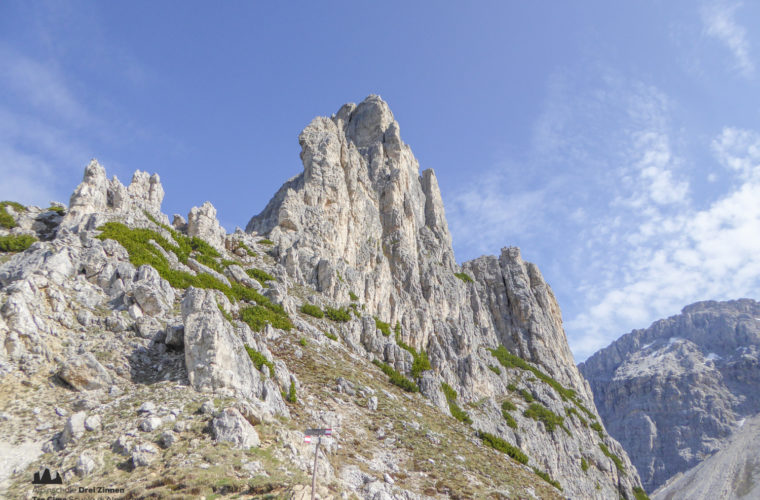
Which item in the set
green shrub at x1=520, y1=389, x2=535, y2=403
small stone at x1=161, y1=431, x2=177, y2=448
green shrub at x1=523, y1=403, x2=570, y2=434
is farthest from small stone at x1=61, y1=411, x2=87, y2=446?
green shrub at x1=520, y1=389, x2=535, y2=403

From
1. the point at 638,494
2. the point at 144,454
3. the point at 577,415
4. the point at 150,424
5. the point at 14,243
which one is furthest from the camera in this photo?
the point at 577,415

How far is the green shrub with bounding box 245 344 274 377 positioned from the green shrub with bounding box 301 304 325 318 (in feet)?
57.1

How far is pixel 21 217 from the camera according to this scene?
151 feet

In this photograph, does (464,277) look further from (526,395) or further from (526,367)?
(526,395)

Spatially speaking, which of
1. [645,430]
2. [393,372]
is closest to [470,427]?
[393,372]

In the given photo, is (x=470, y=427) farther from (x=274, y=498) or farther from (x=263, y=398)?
(x=274, y=498)

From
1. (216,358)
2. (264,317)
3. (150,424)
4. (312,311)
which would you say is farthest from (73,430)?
(312,311)

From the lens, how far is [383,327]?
60.7 meters

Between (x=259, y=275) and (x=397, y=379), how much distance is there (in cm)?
2072

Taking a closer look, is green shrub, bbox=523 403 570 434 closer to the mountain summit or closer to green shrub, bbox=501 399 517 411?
the mountain summit

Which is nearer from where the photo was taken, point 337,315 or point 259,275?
point 337,315

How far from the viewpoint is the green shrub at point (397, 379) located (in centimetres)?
4497

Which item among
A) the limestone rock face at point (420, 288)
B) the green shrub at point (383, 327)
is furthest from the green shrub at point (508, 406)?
the green shrub at point (383, 327)

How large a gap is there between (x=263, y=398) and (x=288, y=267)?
33442 mm
